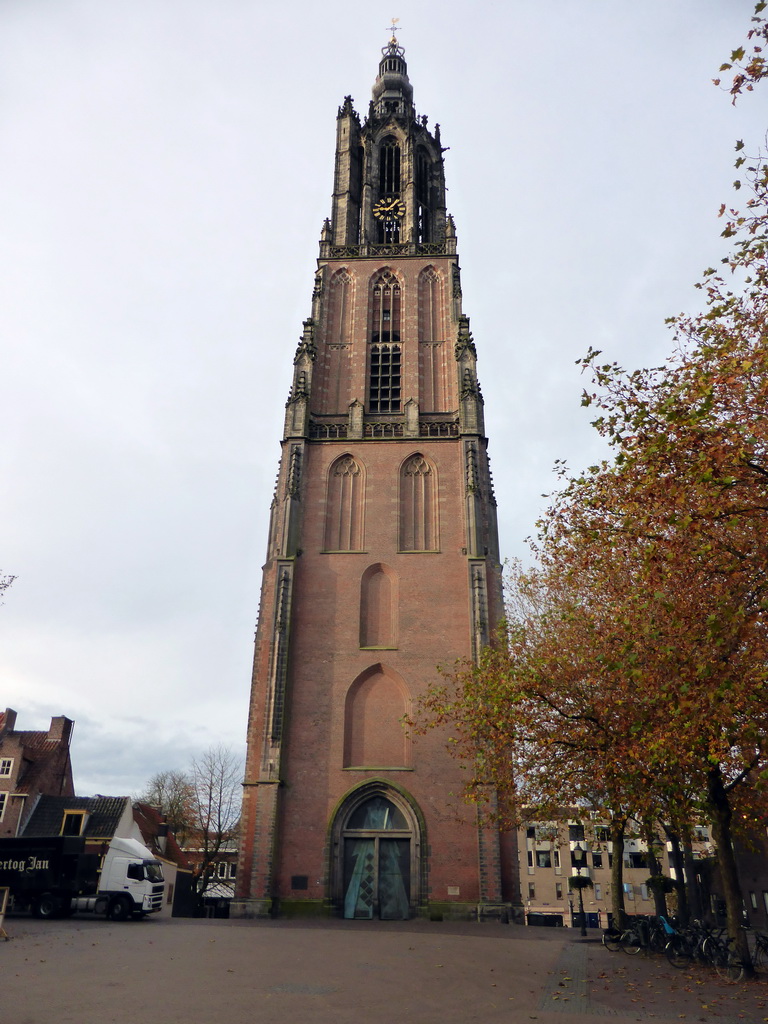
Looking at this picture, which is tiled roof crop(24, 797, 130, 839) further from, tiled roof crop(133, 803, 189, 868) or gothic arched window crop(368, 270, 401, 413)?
gothic arched window crop(368, 270, 401, 413)

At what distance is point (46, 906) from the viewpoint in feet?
79.5

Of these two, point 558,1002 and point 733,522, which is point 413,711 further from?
point 733,522

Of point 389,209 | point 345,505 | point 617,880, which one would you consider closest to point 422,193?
point 389,209

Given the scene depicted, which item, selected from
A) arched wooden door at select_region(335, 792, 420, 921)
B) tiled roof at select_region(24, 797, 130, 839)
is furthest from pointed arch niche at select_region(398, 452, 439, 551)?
tiled roof at select_region(24, 797, 130, 839)

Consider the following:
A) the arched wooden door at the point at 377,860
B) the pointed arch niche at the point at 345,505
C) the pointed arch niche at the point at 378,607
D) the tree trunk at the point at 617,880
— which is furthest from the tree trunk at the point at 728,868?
the pointed arch niche at the point at 345,505

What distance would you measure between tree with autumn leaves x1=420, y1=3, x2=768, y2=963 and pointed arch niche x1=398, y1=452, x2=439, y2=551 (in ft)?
48.0

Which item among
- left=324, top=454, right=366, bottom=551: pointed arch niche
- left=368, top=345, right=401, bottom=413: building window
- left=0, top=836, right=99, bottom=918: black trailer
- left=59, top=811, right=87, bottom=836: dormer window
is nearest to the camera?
left=0, top=836, right=99, bottom=918: black trailer

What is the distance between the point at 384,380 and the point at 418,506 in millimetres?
7924

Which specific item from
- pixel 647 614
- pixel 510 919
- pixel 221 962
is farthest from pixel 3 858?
pixel 647 614

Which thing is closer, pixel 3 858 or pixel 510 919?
pixel 3 858

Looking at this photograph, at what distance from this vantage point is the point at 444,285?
41.8m

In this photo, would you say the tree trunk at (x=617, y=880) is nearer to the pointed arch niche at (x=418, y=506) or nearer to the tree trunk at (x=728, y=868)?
the tree trunk at (x=728, y=868)

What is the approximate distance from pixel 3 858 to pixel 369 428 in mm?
22823

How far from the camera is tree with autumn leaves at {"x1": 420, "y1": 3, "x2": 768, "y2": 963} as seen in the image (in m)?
11.1
